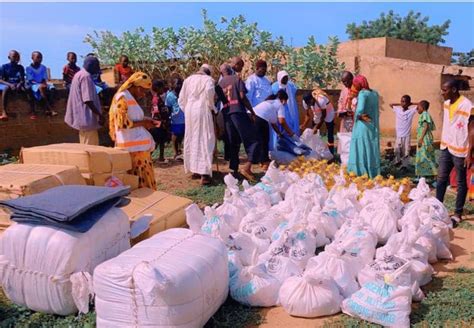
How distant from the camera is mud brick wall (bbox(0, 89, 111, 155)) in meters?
8.11

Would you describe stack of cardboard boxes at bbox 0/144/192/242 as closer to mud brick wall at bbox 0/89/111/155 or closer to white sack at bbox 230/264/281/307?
Answer: white sack at bbox 230/264/281/307

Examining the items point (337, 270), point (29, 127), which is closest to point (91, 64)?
point (29, 127)

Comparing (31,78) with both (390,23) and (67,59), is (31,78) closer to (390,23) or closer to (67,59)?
(67,59)

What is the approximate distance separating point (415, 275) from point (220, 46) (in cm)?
1007

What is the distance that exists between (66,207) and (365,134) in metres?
4.74

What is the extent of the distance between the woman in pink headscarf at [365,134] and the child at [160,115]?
3.26m

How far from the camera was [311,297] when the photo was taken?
309 centimetres

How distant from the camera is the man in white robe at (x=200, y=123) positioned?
6.69 meters

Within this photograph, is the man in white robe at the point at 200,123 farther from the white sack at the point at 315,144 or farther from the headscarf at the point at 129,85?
the white sack at the point at 315,144

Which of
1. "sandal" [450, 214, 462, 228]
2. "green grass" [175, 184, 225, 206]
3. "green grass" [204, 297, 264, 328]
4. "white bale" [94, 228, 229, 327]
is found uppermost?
"white bale" [94, 228, 229, 327]

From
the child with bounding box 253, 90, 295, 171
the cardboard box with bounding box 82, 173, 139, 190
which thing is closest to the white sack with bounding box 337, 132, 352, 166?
the child with bounding box 253, 90, 295, 171

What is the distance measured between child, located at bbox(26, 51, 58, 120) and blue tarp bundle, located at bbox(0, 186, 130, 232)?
18.4 feet

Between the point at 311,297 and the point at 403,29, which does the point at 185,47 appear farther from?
the point at 403,29

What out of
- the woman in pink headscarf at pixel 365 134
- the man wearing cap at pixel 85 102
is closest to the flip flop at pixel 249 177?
the woman in pink headscarf at pixel 365 134
